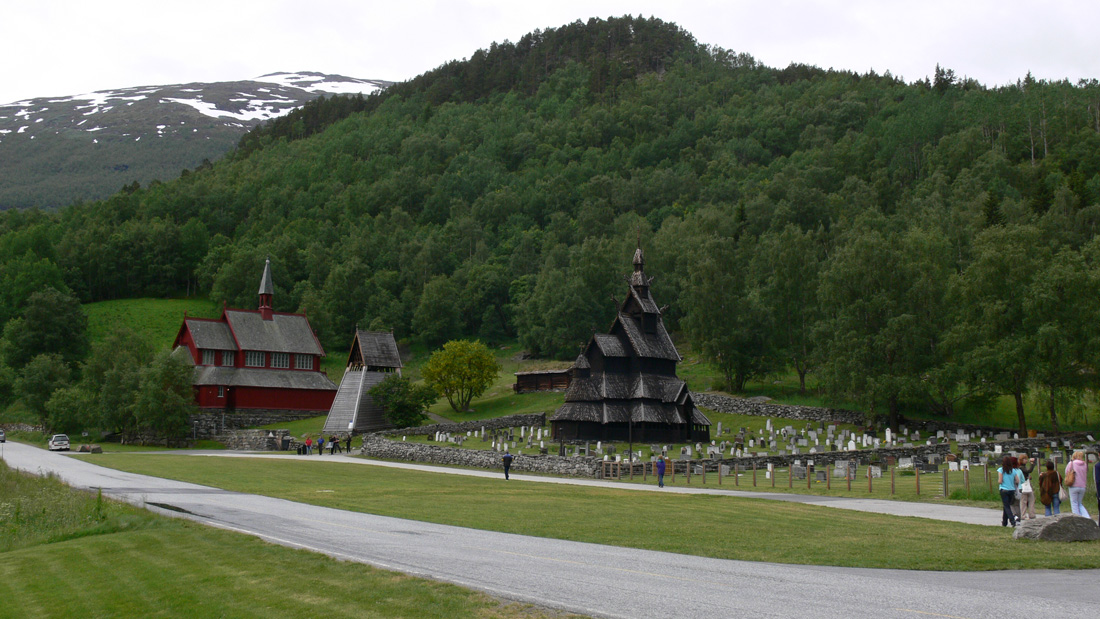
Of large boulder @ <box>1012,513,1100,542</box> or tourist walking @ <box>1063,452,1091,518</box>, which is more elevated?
tourist walking @ <box>1063,452,1091,518</box>

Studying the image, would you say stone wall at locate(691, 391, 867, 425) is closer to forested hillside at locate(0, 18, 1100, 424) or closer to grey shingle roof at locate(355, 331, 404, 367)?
forested hillside at locate(0, 18, 1100, 424)

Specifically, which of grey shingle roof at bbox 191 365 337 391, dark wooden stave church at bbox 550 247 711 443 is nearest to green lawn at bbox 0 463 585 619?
dark wooden stave church at bbox 550 247 711 443

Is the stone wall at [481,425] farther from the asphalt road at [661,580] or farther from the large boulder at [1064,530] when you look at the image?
the large boulder at [1064,530]

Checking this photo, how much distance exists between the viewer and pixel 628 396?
59656mm

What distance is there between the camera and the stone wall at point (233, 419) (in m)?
70.1

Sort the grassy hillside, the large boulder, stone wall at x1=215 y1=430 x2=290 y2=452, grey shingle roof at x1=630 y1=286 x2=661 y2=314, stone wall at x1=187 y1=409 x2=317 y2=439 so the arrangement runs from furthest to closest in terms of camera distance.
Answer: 1. the grassy hillside
2. stone wall at x1=187 y1=409 x2=317 y2=439
3. grey shingle roof at x1=630 y1=286 x2=661 y2=314
4. stone wall at x1=215 y1=430 x2=290 y2=452
5. the large boulder

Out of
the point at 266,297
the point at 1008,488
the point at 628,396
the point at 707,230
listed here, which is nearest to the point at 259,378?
the point at 266,297

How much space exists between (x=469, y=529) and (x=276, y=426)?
5971 cm

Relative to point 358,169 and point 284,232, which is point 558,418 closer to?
point 284,232

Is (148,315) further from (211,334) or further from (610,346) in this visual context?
(610,346)

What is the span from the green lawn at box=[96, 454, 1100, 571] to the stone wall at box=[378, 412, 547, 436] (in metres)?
26.3

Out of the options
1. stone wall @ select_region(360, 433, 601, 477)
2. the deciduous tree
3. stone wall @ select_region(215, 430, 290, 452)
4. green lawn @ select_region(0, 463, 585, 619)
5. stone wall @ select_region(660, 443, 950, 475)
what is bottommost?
stone wall @ select_region(215, 430, 290, 452)

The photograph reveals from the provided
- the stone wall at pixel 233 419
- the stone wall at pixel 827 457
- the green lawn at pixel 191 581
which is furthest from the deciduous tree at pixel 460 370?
the green lawn at pixel 191 581

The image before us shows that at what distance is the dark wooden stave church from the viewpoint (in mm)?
58531
